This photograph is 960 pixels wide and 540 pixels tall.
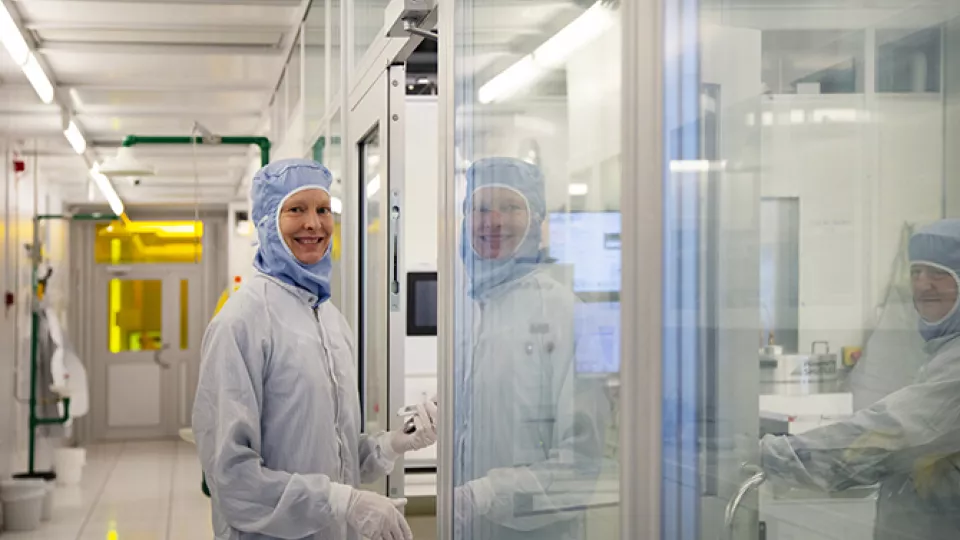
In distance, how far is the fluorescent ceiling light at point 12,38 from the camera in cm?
493

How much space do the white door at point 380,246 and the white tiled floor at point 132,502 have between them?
3590 millimetres

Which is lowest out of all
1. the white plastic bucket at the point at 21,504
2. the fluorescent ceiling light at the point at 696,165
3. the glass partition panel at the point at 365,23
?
the white plastic bucket at the point at 21,504

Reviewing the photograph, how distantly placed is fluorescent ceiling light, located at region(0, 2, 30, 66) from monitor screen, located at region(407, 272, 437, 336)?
231 centimetres

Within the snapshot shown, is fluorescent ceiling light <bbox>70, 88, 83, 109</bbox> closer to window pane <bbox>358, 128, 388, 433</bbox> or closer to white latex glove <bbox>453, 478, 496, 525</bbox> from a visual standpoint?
window pane <bbox>358, 128, 388, 433</bbox>

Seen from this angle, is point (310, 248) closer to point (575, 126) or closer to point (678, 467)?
point (575, 126)

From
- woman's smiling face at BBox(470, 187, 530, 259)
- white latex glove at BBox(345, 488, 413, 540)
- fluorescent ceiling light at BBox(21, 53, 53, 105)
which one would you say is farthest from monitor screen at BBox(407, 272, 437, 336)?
woman's smiling face at BBox(470, 187, 530, 259)

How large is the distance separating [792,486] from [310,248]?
5.82 feet

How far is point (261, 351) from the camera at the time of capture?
2391 millimetres

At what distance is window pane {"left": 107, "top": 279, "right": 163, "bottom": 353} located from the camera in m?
13.4

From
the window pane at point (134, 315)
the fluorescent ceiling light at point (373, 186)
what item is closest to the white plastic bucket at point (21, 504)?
the fluorescent ceiling light at point (373, 186)

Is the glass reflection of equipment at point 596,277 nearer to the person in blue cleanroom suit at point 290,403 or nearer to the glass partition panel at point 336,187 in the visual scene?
the person in blue cleanroom suit at point 290,403

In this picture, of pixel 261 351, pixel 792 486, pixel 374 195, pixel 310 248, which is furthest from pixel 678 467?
pixel 374 195

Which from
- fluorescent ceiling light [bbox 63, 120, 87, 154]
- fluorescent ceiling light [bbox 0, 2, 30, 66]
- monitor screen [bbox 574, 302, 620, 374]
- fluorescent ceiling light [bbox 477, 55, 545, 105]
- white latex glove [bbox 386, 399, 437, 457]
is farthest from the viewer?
fluorescent ceiling light [bbox 63, 120, 87, 154]

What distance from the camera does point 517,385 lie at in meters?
1.56
